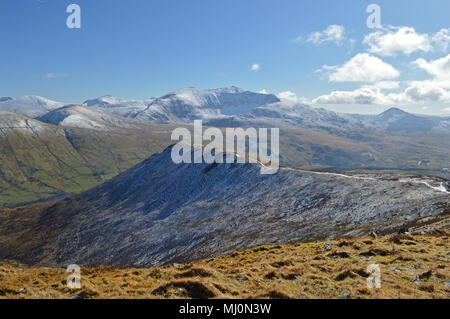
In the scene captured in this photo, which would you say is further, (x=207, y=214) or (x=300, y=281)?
(x=207, y=214)

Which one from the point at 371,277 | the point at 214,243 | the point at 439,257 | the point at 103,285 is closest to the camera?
the point at 371,277

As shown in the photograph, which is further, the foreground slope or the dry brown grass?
the foreground slope

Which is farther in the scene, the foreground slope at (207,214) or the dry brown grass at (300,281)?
the foreground slope at (207,214)

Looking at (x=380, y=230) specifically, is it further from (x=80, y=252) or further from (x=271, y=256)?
(x=80, y=252)

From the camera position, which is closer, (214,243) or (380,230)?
(380,230)

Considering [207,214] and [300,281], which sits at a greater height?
[300,281]
